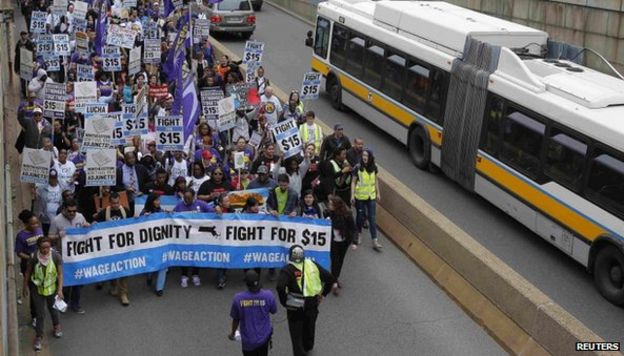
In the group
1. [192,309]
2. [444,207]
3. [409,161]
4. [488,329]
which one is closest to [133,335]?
[192,309]

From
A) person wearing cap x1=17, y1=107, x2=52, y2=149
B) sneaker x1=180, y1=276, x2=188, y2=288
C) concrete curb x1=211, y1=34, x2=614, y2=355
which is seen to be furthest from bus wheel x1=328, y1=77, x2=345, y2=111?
sneaker x1=180, y1=276, x2=188, y2=288

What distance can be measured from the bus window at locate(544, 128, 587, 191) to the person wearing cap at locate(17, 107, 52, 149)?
8.51 meters

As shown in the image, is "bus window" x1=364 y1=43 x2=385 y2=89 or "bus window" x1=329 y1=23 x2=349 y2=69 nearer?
"bus window" x1=364 y1=43 x2=385 y2=89

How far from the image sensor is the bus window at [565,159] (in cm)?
1317

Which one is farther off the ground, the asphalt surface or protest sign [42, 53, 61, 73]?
protest sign [42, 53, 61, 73]

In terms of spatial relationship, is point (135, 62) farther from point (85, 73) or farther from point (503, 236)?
point (503, 236)

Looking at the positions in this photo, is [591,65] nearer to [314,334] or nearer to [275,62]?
[275,62]

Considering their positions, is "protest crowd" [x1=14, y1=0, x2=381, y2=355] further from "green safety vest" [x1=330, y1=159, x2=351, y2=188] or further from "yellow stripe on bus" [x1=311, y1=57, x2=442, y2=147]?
"yellow stripe on bus" [x1=311, y1=57, x2=442, y2=147]

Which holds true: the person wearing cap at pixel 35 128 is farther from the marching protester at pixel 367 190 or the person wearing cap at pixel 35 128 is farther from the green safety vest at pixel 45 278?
the marching protester at pixel 367 190

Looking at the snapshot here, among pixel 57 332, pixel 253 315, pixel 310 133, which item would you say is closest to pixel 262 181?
pixel 310 133

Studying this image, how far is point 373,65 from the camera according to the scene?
20.8 metres

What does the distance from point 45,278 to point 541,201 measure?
Answer: 7.54 metres

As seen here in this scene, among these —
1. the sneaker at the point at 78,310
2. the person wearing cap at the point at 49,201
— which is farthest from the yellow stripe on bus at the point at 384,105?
the sneaker at the point at 78,310

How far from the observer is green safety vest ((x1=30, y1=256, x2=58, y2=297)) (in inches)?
421
